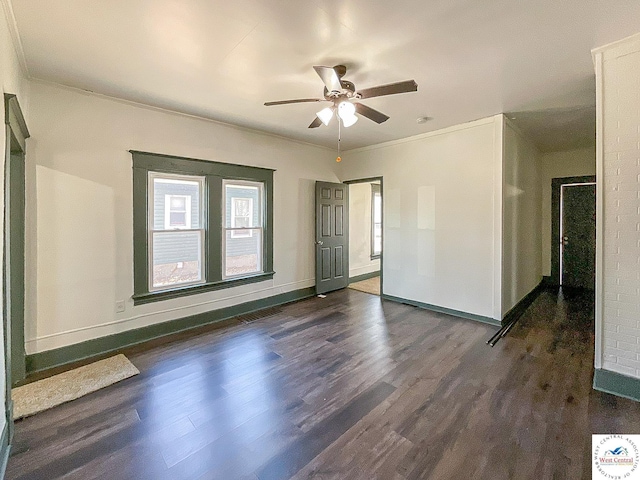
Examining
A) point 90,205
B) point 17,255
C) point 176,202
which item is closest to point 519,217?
point 176,202

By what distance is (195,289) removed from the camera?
13.3ft

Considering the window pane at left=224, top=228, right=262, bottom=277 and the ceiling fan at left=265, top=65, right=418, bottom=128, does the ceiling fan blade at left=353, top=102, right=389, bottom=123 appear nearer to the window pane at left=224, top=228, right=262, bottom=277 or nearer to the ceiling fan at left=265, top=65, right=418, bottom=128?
the ceiling fan at left=265, top=65, right=418, bottom=128

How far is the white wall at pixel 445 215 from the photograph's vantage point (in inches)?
160

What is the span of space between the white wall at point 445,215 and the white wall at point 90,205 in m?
3.03

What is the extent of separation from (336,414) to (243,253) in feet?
9.98

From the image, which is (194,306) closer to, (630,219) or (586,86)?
(630,219)

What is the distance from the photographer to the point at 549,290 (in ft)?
19.6

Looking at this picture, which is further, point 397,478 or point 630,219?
point 630,219

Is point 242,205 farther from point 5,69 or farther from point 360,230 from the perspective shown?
point 360,230

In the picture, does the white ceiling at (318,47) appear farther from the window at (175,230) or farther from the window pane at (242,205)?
the window pane at (242,205)

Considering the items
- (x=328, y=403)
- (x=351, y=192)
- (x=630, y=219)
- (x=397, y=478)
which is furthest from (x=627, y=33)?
(x=351, y=192)

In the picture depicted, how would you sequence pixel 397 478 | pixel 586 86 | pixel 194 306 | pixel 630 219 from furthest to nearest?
pixel 194 306, pixel 586 86, pixel 630 219, pixel 397 478

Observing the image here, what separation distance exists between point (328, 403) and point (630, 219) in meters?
2.84

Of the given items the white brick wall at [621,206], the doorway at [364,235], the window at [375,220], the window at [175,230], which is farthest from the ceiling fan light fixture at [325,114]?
the window at [375,220]
